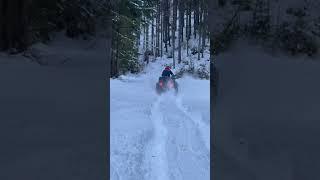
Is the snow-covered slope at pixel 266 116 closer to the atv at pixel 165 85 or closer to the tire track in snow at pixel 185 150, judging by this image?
the tire track in snow at pixel 185 150

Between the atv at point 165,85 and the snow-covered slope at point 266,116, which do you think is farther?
the atv at point 165,85

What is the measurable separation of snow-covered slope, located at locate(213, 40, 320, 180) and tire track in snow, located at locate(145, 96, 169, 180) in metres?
0.79

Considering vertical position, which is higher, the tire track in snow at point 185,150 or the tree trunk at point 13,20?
the tree trunk at point 13,20

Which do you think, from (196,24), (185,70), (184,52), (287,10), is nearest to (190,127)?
(287,10)

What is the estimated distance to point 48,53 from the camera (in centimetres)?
822

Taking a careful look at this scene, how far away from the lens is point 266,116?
28.5 feet

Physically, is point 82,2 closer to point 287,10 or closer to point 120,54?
point 287,10

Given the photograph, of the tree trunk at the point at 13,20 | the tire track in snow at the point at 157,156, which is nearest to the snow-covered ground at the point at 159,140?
the tire track in snow at the point at 157,156

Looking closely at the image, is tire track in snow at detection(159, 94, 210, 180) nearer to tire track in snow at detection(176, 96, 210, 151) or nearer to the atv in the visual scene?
tire track in snow at detection(176, 96, 210, 151)

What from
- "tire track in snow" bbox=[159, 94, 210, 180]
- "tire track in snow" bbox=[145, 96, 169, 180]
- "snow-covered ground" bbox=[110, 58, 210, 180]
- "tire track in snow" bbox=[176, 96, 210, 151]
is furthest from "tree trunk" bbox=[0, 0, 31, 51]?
"tire track in snow" bbox=[176, 96, 210, 151]

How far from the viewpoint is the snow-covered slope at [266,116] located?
6.30 meters

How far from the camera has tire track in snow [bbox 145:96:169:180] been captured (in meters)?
5.77

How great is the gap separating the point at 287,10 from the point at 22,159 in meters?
5.77

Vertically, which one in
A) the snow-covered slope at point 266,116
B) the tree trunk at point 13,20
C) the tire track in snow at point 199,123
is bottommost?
the tire track in snow at point 199,123
